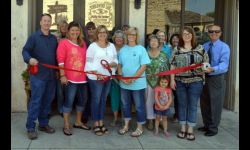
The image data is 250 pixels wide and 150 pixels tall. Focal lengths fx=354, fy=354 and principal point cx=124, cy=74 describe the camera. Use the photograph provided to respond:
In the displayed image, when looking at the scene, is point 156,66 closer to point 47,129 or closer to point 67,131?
point 67,131

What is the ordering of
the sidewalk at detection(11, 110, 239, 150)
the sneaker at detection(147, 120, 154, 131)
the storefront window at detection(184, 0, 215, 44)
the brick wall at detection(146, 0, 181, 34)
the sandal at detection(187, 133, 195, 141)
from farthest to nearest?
the storefront window at detection(184, 0, 215, 44)
the brick wall at detection(146, 0, 181, 34)
the sneaker at detection(147, 120, 154, 131)
the sandal at detection(187, 133, 195, 141)
the sidewalk at detection(11, 110, 239, 150)

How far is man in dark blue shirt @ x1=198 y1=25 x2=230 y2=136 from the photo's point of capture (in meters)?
5.84

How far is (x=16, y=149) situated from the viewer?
16.9ft

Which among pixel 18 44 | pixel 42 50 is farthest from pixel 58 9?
pixel 42 50

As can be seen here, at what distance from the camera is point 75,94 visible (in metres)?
5.79

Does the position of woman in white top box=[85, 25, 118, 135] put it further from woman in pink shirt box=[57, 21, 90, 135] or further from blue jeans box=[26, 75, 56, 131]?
blue jeans box=[26, 75, 56, 131]

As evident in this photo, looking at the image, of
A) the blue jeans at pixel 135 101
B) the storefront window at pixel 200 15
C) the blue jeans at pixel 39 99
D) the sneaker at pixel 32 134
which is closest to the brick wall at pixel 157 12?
the storefront window at pixel 200 15

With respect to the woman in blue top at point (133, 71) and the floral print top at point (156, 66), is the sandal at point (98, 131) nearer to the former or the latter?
the woman in blue top at point (133, 71)

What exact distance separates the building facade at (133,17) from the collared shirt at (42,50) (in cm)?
158

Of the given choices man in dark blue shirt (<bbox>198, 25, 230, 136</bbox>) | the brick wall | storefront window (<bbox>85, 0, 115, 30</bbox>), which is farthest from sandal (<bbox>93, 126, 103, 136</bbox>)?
the brick wall

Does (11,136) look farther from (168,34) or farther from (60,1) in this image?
(168,34)

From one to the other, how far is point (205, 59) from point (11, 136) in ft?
11.1

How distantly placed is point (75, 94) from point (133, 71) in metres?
1.02

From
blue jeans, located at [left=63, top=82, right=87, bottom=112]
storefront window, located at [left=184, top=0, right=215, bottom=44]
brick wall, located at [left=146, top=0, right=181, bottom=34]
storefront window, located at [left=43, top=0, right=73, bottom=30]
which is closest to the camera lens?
blue jeans, located at [left=63, top=82, right=87, bottom=112]
